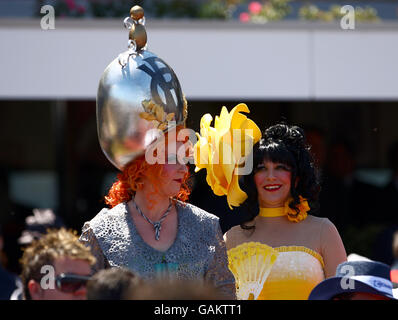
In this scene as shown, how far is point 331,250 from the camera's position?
2.48 meters

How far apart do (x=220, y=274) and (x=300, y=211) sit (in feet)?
2.00

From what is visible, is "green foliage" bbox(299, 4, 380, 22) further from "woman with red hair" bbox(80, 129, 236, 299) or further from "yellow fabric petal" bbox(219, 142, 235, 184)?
"woman with red hair" bbox(80, 129, 236, 299)

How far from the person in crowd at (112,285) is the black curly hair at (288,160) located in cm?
118

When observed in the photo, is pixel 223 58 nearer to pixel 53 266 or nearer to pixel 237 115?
pixel 237 115

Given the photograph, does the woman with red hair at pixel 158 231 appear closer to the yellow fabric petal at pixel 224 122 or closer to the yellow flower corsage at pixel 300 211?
the yellow fabric petal at pixel 224 122

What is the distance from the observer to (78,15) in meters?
6.04

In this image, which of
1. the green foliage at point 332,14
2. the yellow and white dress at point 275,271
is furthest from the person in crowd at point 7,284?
the green foliage at point 332,14

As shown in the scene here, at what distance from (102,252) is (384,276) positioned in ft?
2.74

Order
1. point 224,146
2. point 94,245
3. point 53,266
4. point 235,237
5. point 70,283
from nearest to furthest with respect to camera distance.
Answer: point 70,283 → point 53,266 → point 94,245 → point 224,146 → point 235,237

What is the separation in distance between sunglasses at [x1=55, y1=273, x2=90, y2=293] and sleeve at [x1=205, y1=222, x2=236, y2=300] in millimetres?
572

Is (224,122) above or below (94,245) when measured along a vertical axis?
above

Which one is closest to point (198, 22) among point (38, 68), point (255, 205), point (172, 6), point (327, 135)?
point (172, 6)

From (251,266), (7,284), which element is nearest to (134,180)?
(251,266)

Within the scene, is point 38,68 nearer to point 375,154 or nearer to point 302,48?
point 302,48
